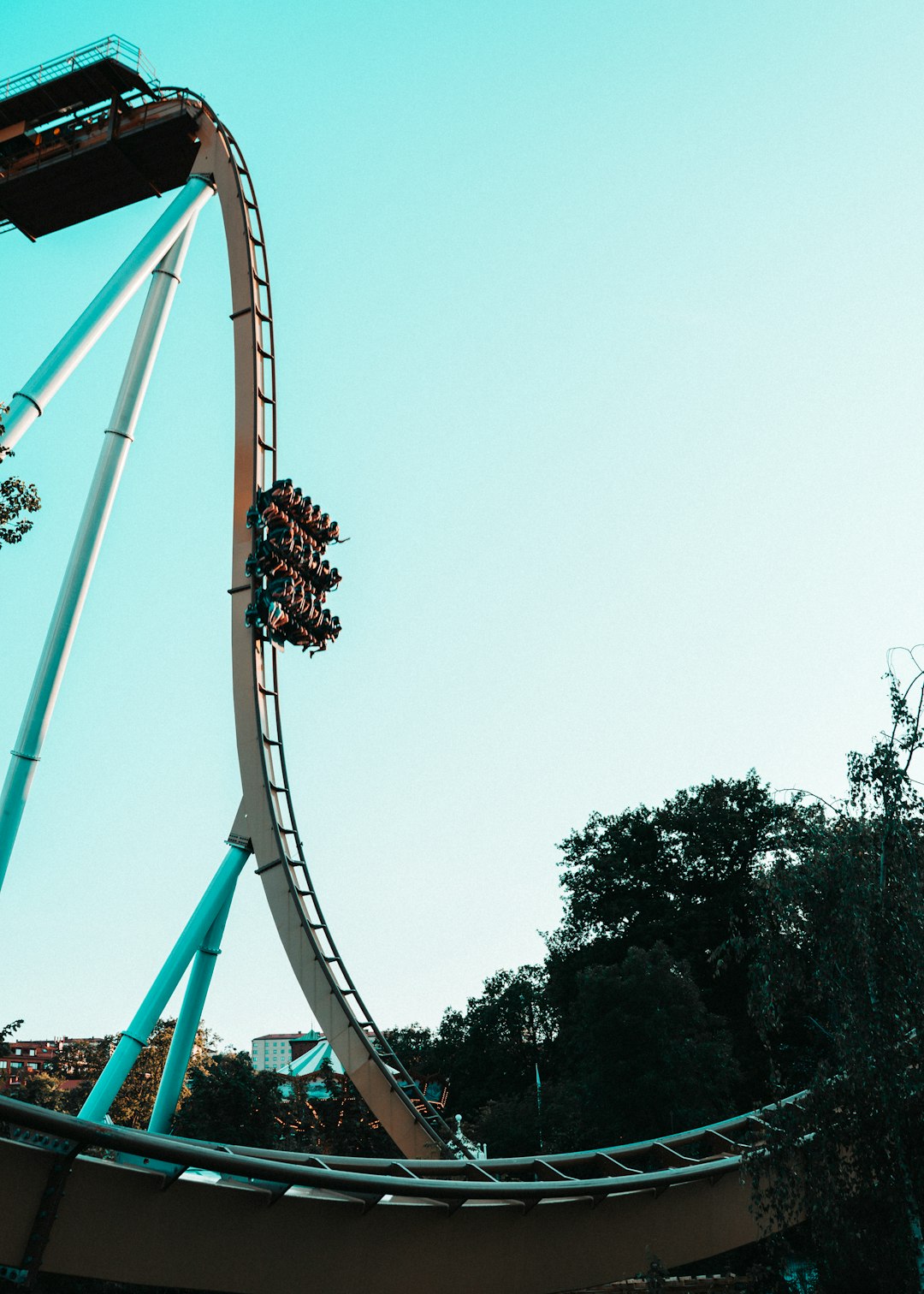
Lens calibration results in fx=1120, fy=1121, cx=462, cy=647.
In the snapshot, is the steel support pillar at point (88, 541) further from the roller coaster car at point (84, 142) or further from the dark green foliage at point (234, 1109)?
the dark green foliage at point (234, 1109)

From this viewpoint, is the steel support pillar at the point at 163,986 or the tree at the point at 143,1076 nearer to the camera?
the steel support pillar at the point at 163,986

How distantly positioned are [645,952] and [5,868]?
59.8 ft

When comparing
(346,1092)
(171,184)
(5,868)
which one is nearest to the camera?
(5,868)

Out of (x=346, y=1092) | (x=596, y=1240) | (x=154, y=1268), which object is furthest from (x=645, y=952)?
(x=154, y=1268)

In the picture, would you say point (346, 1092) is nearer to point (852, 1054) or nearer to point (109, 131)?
point (852, 1054)

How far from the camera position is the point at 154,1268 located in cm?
661

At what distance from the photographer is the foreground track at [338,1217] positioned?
19.8 feet

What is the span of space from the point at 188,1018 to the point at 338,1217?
18.4ft

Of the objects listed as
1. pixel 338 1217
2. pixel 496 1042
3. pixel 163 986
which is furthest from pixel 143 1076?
pixel 338 1217

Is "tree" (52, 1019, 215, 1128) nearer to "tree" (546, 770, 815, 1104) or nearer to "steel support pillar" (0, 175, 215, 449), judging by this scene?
"tree" (546, 770, 815, 1104)

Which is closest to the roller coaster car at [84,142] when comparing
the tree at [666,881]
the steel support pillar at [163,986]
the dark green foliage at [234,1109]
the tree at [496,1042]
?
the steel support pillar at [163,986]

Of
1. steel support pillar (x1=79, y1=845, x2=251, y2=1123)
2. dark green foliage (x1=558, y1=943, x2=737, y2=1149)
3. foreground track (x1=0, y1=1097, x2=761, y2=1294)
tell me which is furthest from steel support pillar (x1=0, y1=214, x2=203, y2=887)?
dark green foliage (x1=558, y1=943, x2=737, y2=1149)

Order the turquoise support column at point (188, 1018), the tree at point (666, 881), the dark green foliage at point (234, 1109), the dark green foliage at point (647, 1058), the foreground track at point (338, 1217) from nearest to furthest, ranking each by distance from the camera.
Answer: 1. the foreground track at point (338, 1217)
2. the turquoise support column at point (188, 1018)
3. the dark green foliage at point (234, 1109)
4. the dark green foliage at point (647, 1058)
5. the tree at point (666, 881)

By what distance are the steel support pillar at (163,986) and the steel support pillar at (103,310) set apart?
5530mm
